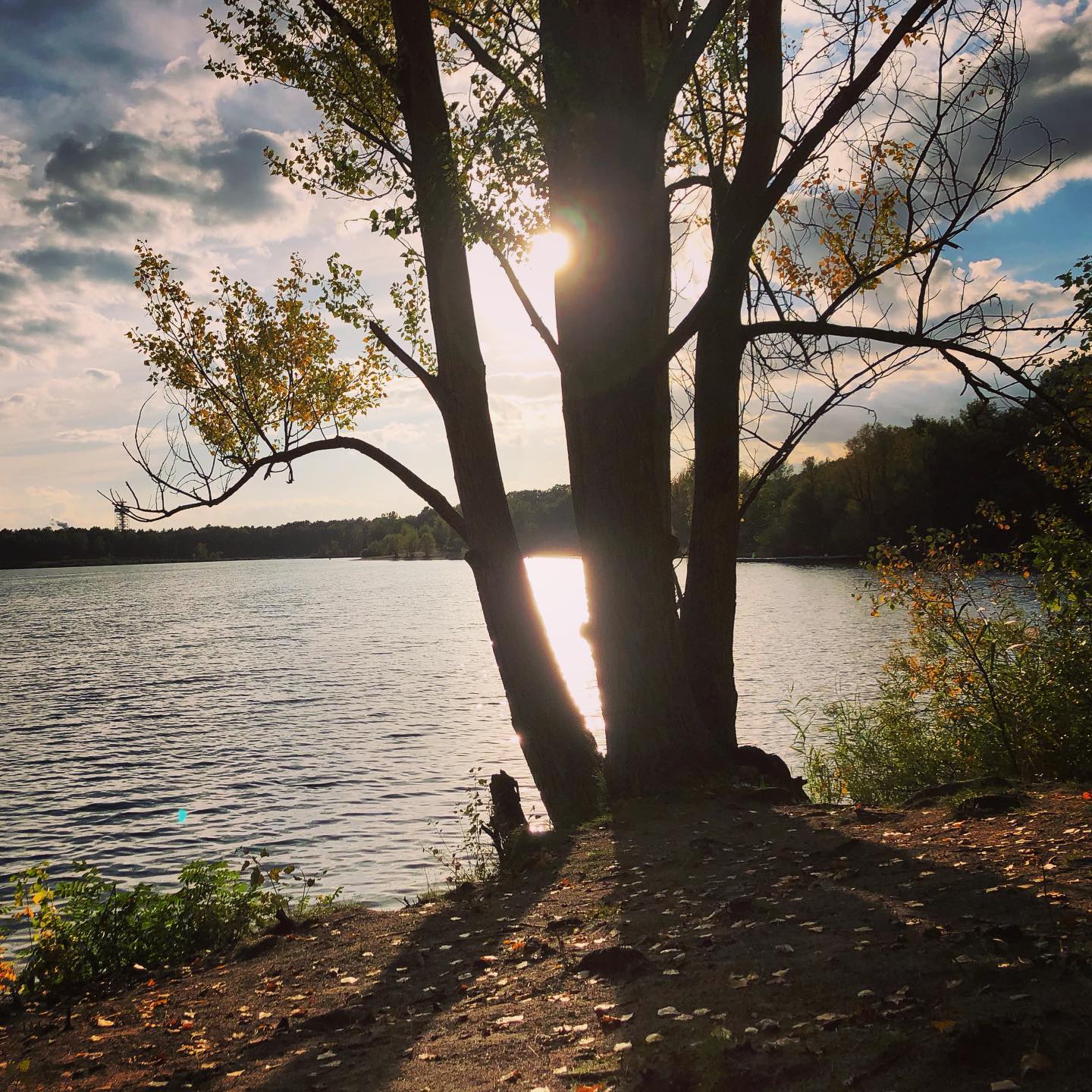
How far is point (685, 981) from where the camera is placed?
414cm

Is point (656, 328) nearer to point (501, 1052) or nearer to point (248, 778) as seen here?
point (501, 1052)

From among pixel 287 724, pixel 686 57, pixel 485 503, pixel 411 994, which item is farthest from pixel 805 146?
pixel 287 724

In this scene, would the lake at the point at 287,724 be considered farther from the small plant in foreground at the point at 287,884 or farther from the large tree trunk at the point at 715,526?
the large tree trunk at the point at 715,526

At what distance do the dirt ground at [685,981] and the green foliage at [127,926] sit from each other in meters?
0.46

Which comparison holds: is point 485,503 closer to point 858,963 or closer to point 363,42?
point 363,42

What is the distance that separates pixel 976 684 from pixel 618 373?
597 cm

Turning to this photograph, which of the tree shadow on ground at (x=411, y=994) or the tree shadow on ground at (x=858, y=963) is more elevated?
the tree shadow on ground at (x=858, y=963)

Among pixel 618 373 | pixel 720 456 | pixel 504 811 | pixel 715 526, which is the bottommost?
pixel 504 811

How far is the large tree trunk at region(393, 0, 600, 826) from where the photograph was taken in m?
8.52

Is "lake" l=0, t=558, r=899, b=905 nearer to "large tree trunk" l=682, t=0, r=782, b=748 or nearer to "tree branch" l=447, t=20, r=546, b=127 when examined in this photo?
"large tree trunk" l=682, t=0, r=782, b=748

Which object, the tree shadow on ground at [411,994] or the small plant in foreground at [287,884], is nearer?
the tree shadow on ground at [411,994]

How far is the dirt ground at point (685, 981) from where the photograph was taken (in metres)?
3.21

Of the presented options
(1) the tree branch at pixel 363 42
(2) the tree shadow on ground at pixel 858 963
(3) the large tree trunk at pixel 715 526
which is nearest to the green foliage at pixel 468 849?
(3) the large tree trunk at pixel 715 526

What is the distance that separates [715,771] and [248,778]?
42.1 feet
